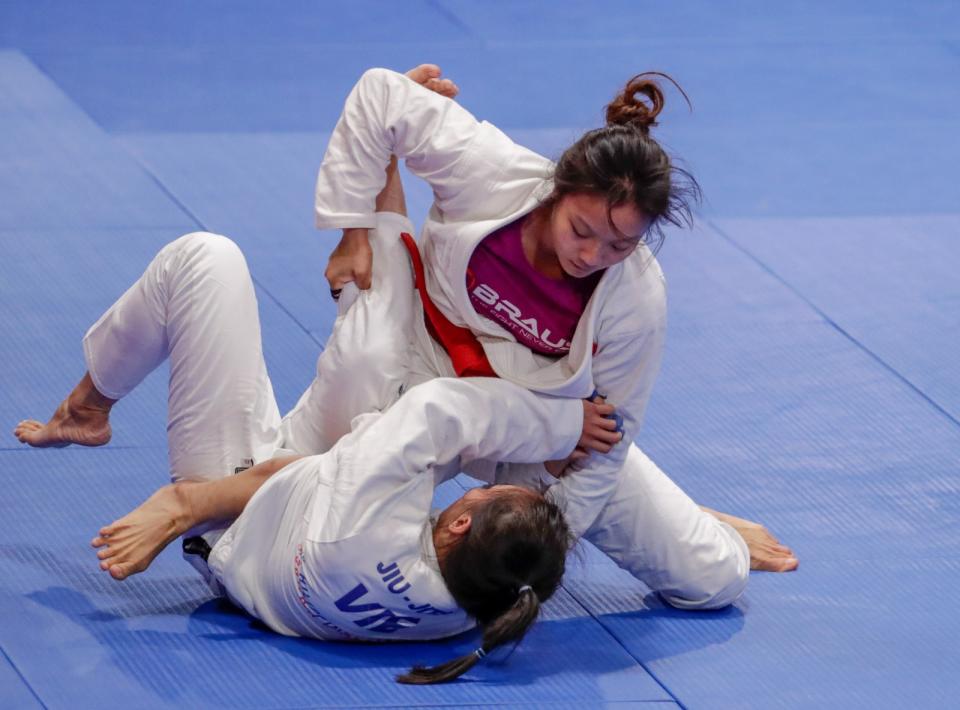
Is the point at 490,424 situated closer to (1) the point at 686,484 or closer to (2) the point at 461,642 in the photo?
(2) the point at 461,642

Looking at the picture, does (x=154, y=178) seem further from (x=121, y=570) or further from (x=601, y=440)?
(x=601, y=440)

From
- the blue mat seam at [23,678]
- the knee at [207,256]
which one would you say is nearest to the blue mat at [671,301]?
the blue mat seam at [23,678]

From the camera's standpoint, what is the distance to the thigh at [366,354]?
3.30 metres

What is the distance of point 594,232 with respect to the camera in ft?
9.76

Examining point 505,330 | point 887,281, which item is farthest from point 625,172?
point 887,281

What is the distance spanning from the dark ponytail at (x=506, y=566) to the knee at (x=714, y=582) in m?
0.50

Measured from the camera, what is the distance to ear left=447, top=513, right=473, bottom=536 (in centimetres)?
297

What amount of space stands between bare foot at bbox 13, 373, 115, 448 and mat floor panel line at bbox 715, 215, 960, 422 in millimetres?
2381

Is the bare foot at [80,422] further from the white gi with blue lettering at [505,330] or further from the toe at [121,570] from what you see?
the toe at [121,570]

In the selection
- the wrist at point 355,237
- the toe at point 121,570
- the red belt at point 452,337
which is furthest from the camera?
the wrist at point 355,237

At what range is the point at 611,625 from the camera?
11.1ft

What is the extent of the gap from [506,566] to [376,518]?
269mm

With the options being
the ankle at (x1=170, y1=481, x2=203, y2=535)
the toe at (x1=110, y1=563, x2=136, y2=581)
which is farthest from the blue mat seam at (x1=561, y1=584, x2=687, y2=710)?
the toe at (x1=110, y1=563, x2=136, y2=581)

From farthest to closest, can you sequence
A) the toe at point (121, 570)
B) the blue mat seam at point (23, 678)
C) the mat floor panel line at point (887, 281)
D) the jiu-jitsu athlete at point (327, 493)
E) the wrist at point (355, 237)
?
the mat floor panel line at point (887, 281) → the wrist at point (355, 237) → the toe at point (121, 570) → the jiu-jitsu athlete at point (327, 493) → the blue mat seam at point (23, 678)
